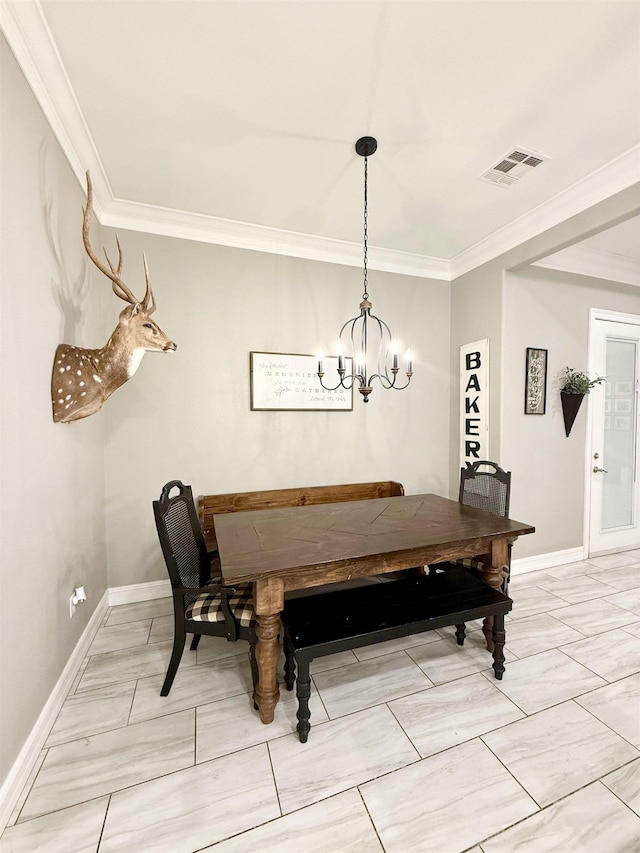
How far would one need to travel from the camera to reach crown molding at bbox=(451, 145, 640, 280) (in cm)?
218

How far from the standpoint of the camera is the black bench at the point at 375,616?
158 centimetres

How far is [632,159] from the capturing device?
212cm

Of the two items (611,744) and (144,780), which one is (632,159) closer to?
(611,744)

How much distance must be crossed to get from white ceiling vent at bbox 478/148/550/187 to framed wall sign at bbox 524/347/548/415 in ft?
4.53

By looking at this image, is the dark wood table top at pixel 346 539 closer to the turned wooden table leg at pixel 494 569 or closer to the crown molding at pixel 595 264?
the turned wooden table leg at pixel 494 569

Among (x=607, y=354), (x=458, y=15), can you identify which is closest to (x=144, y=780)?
(x=458, y=15)

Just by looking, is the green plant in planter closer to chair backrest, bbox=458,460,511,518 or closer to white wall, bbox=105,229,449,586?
white wall, bbox=105,229,449,586

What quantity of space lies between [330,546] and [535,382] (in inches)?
99.5

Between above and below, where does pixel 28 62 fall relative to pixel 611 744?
above

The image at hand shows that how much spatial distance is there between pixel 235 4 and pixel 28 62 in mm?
879

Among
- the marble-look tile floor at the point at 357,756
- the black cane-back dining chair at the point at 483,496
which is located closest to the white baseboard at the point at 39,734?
the marble-look tile floor at the point at 357,756

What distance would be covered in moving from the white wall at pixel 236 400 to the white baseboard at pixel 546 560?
3.79 feet

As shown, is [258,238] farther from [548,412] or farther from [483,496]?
[548,412]

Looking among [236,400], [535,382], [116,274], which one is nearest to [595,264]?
[535,382]
